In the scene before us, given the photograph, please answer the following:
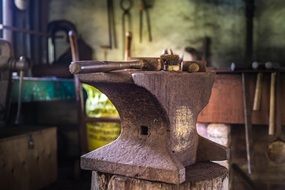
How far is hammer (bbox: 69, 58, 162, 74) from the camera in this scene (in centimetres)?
120

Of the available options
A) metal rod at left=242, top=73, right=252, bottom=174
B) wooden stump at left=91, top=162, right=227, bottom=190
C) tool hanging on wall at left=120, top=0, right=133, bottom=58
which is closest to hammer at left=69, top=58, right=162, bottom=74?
wooden stump at left=91, top=162, right=227, bottom=190

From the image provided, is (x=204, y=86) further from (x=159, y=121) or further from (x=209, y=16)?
(x=209, y=16)

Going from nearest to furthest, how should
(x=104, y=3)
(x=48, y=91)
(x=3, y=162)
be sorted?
(x=3, y=162) < (x=48, y=91) < (x=104, y=3)

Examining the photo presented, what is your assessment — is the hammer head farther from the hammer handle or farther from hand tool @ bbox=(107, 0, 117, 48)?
hand tool @ bbox=(107, 0, 117, 48)

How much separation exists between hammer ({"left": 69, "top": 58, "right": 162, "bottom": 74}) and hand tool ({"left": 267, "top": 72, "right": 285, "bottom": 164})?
136cm

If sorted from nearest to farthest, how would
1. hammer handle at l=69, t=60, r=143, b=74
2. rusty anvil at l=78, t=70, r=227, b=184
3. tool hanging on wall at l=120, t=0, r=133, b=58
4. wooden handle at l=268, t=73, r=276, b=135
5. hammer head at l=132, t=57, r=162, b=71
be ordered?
hammer handle at l=69, t=60, r=143, b=74, rusty anvil at l=78, t=70, r=227, b=184, hammer head at l=132, t=57, r=162, b=71, wooden handle at l=268, t=73, r=276, b=135, tool hanging on wall at l=120, t=0, r=133, b=58

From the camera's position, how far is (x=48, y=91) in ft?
11.3

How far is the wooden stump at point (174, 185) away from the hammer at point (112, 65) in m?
0.43

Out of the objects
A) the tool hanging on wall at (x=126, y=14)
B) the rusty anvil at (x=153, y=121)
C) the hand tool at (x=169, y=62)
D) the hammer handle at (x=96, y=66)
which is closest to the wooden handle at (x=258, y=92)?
the rusty anvil at (x=153, y=121)

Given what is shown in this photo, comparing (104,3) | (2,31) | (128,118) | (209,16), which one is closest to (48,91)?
(2,31)

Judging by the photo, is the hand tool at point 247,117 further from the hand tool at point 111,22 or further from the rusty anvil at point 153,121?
the hand tool at point 111,22

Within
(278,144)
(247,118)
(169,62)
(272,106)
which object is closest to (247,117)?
(247,118)

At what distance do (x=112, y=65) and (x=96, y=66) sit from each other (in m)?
0.08

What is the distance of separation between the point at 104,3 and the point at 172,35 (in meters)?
0.85
